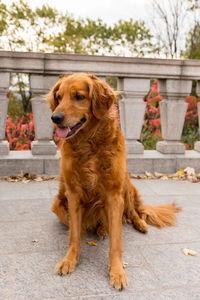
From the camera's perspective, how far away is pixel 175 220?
3.08 m

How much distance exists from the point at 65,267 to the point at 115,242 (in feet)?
1.30

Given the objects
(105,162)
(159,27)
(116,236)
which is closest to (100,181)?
(105,162)

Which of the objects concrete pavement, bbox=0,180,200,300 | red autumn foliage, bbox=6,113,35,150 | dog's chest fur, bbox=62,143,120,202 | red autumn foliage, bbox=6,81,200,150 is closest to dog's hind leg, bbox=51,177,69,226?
Answer: concrete pavement, bbox=0,180,200,300

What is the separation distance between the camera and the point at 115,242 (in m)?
2.24

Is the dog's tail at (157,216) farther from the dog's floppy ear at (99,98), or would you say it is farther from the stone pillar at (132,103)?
the stone pillar at (132,103)

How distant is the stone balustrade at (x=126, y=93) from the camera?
3.98 m

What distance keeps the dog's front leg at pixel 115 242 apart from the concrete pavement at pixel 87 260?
0.06 metres

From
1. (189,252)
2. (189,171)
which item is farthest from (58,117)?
(189,171)

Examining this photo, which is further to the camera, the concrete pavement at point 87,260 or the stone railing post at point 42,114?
the stone railing post at point 42,114

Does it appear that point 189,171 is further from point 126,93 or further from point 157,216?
point 157,216

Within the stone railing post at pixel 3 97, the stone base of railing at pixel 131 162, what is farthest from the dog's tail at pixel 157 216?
the stone railing post at pixel 3 97

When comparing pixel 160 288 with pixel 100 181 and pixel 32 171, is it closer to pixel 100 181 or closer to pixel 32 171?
pixel 100 181

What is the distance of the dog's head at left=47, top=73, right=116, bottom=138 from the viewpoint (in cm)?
219

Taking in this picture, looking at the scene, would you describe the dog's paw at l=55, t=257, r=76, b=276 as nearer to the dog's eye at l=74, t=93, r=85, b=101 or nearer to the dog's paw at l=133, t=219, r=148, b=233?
the dog's paw at l=133, t=219, r=148, b=233
